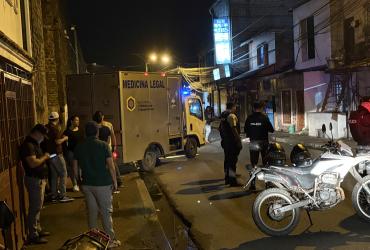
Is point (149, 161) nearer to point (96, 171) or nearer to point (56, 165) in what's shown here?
point (56, 165)

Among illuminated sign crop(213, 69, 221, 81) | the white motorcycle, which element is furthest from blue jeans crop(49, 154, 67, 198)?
illuminated sign crop(213, 69, 221, 81)

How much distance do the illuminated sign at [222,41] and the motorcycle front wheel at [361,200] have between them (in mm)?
33262

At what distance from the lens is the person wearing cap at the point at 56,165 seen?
942cm

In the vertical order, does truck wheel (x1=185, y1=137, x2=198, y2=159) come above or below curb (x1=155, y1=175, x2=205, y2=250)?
above

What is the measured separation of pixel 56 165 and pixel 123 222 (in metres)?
2.37

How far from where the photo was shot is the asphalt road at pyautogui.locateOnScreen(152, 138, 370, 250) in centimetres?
650

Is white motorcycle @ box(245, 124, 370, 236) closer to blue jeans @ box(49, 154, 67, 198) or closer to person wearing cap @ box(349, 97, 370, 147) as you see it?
person wearing cap @ box(349, 97, 370, 147)

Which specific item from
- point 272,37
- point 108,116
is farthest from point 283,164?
point 272,37

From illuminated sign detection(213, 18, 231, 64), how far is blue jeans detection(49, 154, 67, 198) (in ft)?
102

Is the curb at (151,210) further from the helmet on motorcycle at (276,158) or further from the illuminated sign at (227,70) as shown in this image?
the illuminated sign at (227,70)

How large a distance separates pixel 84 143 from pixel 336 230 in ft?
13.1

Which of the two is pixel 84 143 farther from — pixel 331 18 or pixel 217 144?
pixel 331 18

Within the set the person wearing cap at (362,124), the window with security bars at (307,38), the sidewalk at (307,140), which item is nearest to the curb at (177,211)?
the person wearing cap at (362,124)

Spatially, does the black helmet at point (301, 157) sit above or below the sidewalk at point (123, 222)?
above
